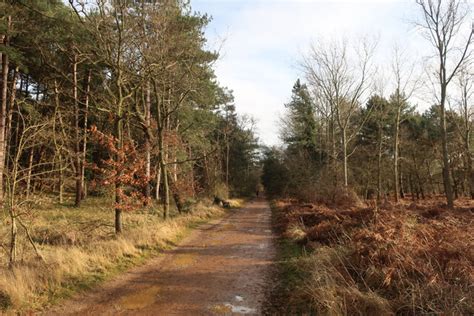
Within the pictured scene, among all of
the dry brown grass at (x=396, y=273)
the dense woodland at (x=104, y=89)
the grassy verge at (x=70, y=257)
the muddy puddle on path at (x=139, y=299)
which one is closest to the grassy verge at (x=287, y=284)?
the dry brown grass at (x=396, y=273)

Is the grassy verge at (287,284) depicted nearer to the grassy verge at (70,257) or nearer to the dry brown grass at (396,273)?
the dry brown grass at (396,273)

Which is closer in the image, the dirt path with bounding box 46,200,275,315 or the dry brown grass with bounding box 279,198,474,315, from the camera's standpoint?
the dry brown grass with bounding box 279,198,474,315

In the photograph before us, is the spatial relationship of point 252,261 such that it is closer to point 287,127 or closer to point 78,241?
point 78,241

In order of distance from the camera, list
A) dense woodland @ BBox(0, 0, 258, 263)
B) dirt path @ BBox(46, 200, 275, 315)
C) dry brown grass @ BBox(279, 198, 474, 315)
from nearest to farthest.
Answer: dry brown grass @ BBox(279, 198, 474, 315) → dirt path @ BBox(46, 200, 275, 315) → dense woodland @ BBox(0, 0, 258, 263)

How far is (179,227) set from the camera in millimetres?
14312

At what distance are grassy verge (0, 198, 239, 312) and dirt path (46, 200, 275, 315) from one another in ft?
1.38

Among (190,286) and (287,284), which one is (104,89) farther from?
(287,284)

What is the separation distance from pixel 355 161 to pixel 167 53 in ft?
101

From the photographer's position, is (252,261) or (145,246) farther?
(145,246)

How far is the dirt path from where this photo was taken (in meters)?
5.96

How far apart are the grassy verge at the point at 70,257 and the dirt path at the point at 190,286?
0.42 meters

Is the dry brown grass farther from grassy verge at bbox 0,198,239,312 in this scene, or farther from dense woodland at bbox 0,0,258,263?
dense woodland at bbox 0,0,258,263

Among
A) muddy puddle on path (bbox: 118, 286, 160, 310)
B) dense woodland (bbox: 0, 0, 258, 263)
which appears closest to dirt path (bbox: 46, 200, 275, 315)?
muddy puddle on path (bbox: 118, 286, 160, 310)

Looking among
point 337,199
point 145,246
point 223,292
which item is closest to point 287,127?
point 337,199
